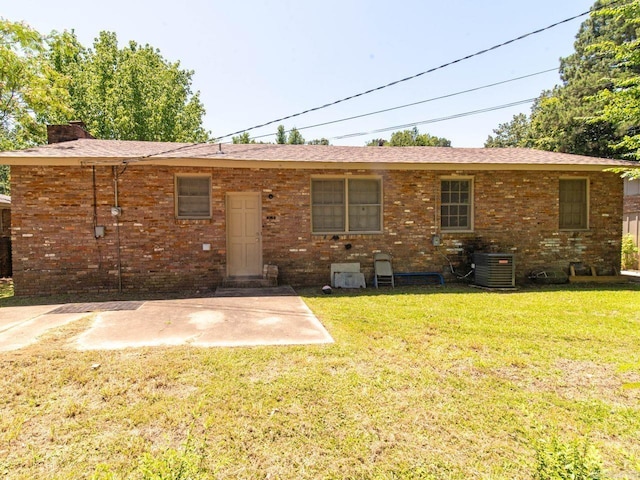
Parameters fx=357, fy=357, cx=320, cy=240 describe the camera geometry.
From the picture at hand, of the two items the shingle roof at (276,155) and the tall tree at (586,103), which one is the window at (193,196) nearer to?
the shingle roof at (276,155)

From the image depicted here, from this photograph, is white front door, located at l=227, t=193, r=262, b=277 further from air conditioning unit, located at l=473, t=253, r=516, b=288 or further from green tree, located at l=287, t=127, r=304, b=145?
green tree, located at l=287, t=127, r=304, b=145

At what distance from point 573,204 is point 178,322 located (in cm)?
1035

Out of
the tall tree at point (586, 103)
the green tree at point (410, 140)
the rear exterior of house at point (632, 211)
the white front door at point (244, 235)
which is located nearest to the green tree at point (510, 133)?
the green tree at point (410, 140)

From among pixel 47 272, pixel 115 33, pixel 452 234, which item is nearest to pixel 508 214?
pixel 452 234

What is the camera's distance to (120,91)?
21.3 meters

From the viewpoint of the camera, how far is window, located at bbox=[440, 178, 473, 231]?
940 cm

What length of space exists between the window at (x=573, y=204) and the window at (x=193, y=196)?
9.37 m

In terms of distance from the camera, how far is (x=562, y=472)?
5.85ft

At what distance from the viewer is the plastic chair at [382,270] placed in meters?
8.92

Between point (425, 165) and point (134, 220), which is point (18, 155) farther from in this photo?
point (425, 165)

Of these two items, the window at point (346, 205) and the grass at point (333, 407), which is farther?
the window at point (346, 205)

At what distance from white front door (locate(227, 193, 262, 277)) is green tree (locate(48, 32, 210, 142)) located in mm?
15700

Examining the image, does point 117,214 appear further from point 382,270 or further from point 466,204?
point 466,204

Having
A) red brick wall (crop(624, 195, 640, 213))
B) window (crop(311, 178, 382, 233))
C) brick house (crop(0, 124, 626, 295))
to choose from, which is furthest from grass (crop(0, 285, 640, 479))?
red brick wall (crop(624, 195, 640, 213))
